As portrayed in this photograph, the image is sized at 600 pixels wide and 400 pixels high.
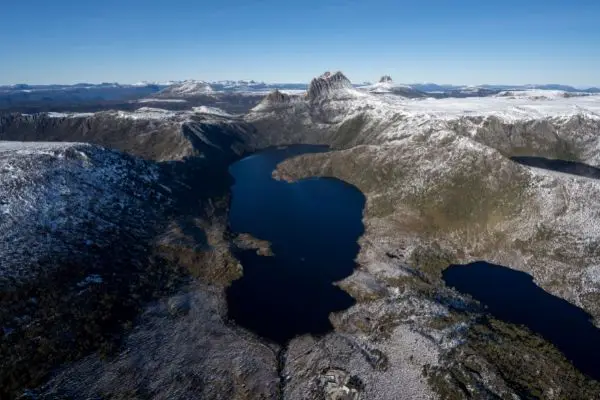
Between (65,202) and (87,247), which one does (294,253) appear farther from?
(65,202)

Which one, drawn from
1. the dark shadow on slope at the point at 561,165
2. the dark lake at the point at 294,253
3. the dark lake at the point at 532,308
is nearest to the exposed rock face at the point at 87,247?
the dark lake at the point at 294,253

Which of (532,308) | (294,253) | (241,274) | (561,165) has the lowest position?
(532,308)

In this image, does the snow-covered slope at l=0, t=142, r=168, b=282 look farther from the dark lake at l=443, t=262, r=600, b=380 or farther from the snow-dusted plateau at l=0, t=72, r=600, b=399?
the dark lake at l=443, t=262, r=600, b=380

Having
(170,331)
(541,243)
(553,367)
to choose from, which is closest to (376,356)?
(553,367)

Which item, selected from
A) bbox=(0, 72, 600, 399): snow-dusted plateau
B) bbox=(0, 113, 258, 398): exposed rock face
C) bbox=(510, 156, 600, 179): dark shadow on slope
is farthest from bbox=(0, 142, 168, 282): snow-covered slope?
bbox=(510, 156, 600, 179): dark shadow on slope

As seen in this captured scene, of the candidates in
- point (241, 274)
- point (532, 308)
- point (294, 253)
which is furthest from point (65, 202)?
point (532, 308)

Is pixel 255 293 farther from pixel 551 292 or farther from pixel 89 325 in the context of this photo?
pixel 551 292
